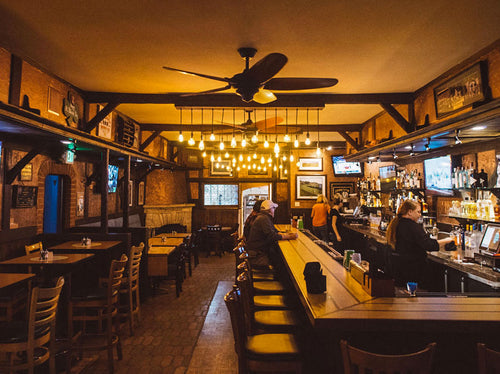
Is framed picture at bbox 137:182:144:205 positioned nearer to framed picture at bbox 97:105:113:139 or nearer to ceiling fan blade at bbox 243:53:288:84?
framed picture at bbox 97:105:113:139

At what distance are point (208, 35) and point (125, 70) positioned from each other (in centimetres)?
166

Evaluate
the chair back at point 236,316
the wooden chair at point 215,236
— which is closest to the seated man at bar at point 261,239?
the chair back at point 236,316

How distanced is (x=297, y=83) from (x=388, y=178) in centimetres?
499

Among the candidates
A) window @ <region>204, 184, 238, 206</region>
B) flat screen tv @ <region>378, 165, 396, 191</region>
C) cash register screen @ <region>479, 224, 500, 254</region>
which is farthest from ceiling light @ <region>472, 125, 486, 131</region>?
window @ <region>204, 184, 238, 206</region>

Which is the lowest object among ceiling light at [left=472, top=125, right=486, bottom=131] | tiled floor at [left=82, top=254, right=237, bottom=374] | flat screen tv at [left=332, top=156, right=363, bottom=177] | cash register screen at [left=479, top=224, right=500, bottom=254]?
tiled floor at [left=82, top=254, right=237, bottom=374]

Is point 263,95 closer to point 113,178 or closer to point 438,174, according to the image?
point 438,174

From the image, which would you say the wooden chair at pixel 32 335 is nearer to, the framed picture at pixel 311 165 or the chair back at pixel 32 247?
the chair back at pixel 32 247

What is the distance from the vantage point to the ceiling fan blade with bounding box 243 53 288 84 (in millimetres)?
2826

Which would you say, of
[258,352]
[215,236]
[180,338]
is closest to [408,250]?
[258,352]

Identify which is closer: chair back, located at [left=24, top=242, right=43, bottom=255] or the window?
chair back, located at [left=24, top=242, right=43, bottom=255]

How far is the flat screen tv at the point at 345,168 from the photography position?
10102 millimetres

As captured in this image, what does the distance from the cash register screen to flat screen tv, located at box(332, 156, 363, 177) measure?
641cm

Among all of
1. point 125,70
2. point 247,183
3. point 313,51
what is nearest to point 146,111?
point 125,70

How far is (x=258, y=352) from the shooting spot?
227cm
